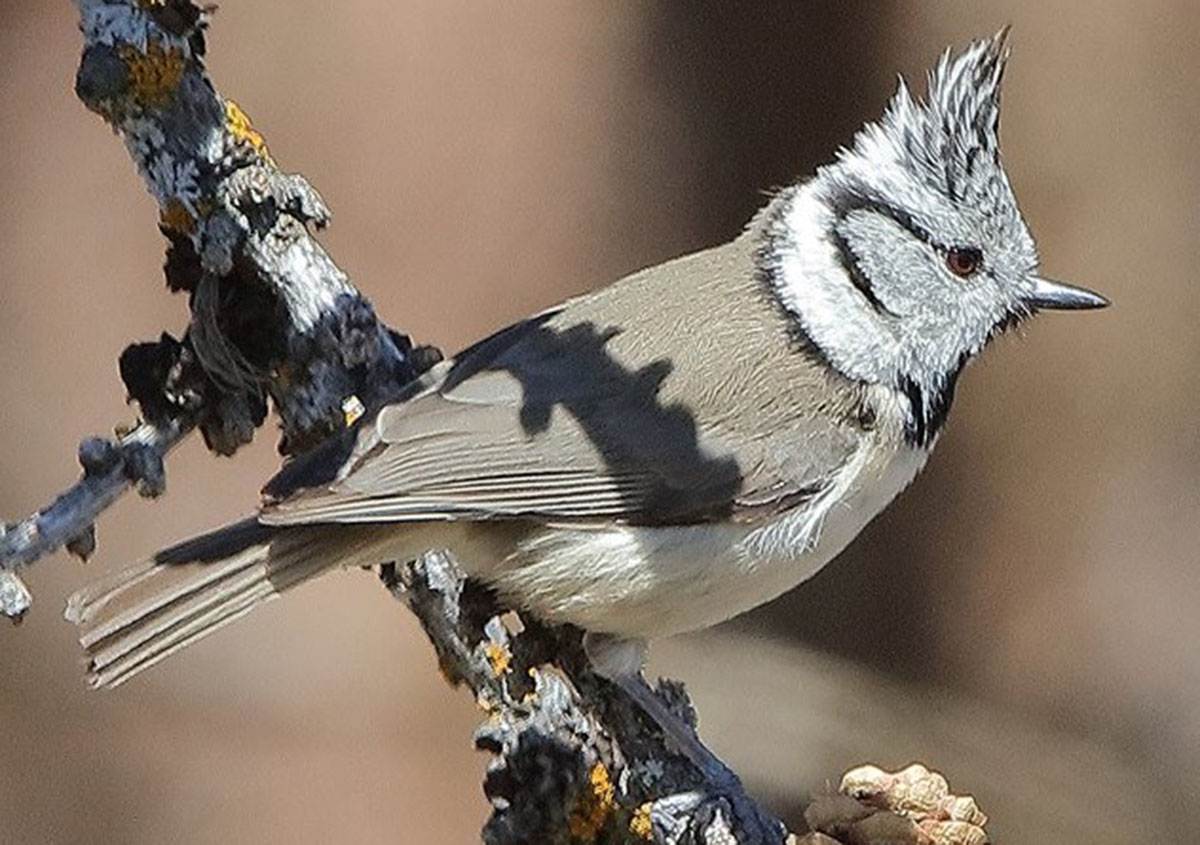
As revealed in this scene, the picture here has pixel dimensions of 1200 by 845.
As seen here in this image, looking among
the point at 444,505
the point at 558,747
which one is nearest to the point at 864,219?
the point at 444,505

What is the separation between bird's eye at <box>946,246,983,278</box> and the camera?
3.84 meters

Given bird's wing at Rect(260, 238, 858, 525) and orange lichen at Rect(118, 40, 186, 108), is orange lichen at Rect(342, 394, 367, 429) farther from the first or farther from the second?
orange lichen at Rect(118, 40, 186, 108)

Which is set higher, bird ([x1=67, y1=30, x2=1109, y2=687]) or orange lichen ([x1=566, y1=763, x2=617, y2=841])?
bird ([x1=67, y1=30, x2=1109, y2=687])

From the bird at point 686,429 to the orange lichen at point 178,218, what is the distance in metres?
0.37

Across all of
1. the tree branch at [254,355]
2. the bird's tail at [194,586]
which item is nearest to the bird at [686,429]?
the bird's tail at [194,586]

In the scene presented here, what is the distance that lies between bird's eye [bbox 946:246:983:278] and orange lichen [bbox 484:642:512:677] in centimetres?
117

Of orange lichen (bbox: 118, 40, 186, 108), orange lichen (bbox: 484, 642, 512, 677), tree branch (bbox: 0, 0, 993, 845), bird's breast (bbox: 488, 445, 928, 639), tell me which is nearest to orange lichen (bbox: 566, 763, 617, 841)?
tree branch (bbox: 0, 0, 993, 845)

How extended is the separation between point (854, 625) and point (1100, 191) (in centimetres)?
131

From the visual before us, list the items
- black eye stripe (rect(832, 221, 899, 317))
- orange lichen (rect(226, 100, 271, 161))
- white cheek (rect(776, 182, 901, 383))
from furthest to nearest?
black eye stripe (rect(832, 221, 899, 317)), white cheek (rect(776, 182, 901, 383)), orange lichen (rect(226, 100, 271, 161))

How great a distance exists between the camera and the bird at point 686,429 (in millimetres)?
3244

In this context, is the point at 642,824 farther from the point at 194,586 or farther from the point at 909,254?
the point at 909,254

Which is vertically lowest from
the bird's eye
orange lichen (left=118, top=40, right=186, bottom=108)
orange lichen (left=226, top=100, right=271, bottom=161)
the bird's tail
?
the bird's tail

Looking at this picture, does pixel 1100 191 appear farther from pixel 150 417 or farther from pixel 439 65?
pixel 150 417

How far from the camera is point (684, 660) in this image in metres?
5.39
